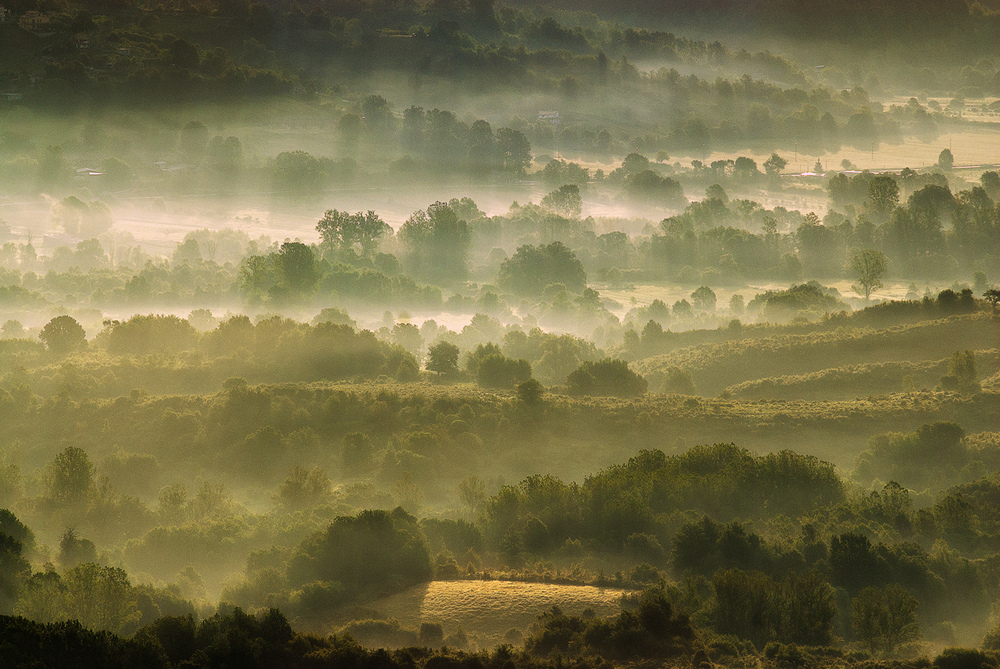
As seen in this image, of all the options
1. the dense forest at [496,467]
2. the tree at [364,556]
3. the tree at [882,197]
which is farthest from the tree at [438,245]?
the tree at [364,556]

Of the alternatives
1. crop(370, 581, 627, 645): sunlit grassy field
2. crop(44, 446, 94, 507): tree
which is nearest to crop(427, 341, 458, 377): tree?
crop(44, 446, 94, 507): tree

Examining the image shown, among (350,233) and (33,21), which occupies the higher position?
(33,21)

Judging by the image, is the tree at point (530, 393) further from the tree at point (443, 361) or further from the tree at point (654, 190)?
the tree at point (654, 190)

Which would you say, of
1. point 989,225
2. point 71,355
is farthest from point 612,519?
point 989,225

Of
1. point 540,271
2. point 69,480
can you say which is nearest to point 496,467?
point 69,480

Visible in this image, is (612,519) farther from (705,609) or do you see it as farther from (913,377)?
(913,377)

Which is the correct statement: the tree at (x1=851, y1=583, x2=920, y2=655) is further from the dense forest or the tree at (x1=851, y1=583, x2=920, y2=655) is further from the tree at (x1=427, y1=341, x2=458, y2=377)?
the tree at (x1=427, y1=341, x2=458, y2=377)

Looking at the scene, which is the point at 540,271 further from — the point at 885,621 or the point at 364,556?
the point at 885,621
